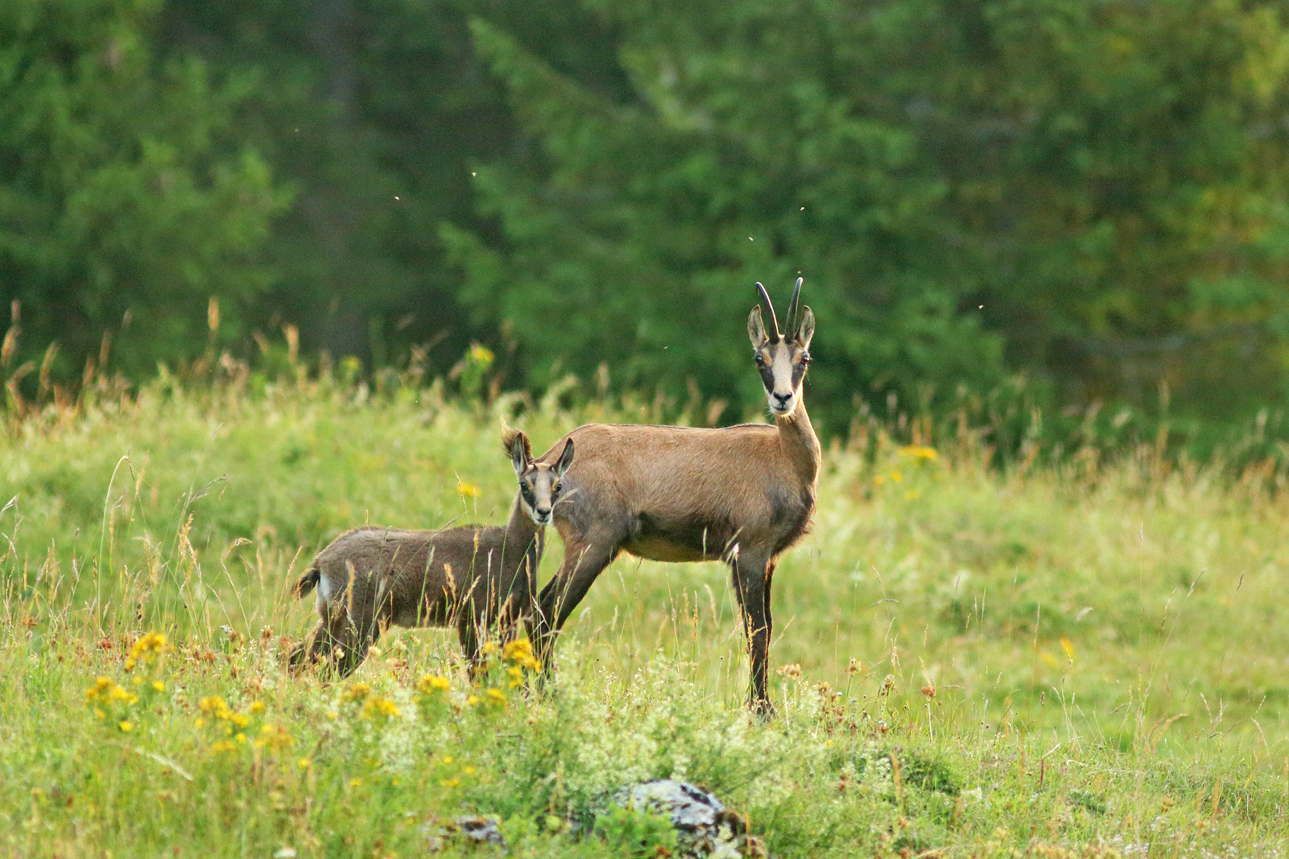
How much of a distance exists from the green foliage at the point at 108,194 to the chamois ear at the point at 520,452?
544 inches

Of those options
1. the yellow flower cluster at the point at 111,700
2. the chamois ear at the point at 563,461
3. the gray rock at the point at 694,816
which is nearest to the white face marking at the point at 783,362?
the chamois ear at the point at 563,461

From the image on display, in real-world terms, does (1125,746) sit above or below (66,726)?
below

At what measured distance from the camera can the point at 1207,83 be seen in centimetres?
1811

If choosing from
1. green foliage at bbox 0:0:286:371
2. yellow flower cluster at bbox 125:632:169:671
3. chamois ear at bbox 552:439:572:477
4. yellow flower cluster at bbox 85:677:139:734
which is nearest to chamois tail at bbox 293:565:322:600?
chamois ear at bbox 552:439:572:477

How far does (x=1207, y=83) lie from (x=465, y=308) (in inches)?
512

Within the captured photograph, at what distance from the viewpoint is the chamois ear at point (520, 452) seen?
642 centimetres

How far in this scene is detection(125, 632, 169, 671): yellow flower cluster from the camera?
4.68 meters

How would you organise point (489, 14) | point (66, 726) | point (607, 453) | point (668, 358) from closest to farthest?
point (66, 726) < point (607, 453) < point (668, 358) < point (489, 14)

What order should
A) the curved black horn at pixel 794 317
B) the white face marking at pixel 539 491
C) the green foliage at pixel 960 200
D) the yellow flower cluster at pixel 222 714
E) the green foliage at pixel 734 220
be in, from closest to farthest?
1. the yellow flower cluster at pixel 222 714
2. the white face marking at pixel 539 491
3. the curved black horn at pixel 794 317
4. the green foliage at pixel 960 200
5. the green foliage at pixel 734 220

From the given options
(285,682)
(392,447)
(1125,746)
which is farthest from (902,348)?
(285,682)

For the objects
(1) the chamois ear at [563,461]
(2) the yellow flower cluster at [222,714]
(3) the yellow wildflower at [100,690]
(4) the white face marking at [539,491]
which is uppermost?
(1) the chamois ear at [563,461]

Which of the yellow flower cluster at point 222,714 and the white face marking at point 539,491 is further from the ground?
the white face marking at point 539,491

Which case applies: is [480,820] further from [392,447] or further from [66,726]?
[392,447]

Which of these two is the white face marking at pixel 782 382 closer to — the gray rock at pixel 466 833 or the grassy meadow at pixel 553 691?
the grassy meadow at pixel 553 691
